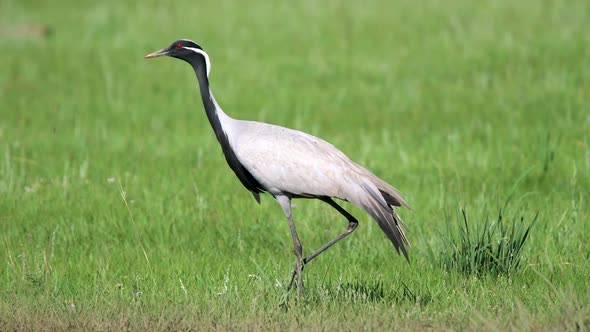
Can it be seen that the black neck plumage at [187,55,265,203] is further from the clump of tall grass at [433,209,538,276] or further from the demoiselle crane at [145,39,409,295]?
the clump of tall grass at [433,209,538,276]

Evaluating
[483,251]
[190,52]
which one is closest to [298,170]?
[190,52]

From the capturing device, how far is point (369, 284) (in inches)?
233

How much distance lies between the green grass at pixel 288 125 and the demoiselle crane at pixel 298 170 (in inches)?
18.6

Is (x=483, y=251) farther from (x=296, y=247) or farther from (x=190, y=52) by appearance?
(x=190, y=52)

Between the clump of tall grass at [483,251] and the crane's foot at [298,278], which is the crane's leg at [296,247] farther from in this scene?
the clump of tall grass at [483,251]

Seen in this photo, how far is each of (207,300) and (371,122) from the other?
5.47 meters

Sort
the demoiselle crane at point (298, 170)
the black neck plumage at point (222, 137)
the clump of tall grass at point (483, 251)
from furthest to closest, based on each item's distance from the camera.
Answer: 1. the clump of tall grass at point (483, 251)
2. the black neck plumage at point (222, 137)
3. the demoiselle crane at point (298, 170)

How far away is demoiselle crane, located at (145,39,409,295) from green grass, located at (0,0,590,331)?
47cm

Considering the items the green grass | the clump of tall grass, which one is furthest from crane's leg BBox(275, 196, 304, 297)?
the clump of tall grass

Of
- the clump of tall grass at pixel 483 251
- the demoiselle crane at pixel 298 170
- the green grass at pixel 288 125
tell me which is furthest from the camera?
the clump of tall grass at pixel 483 251

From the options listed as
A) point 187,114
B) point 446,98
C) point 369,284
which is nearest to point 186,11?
point 187,114

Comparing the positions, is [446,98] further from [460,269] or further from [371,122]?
[460,269]

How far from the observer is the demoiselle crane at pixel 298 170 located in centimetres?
555

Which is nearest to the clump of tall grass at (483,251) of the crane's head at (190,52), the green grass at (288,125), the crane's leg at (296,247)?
the green grass at (288,125)
